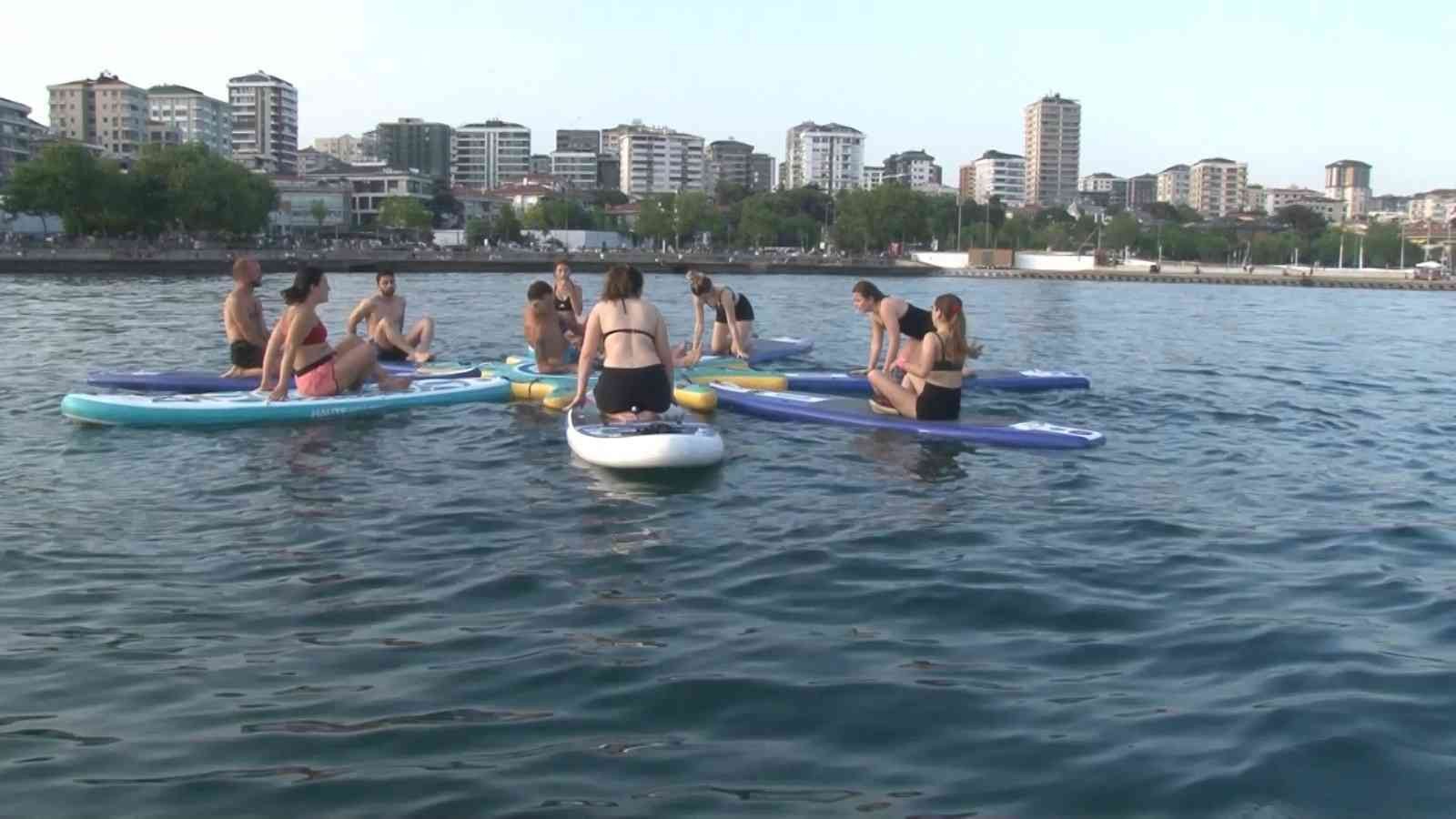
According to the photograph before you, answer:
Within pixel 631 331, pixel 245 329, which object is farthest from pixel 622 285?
pixel 245 329

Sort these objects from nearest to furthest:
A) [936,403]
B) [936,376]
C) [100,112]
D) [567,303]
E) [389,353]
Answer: [936,376] < [936,403] < [389,353] < [567,303] < [100,112]

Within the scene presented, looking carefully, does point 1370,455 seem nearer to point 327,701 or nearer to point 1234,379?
point 1234,379

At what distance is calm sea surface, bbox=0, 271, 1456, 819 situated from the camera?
586 cm

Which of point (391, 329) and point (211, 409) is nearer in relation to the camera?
point (211, 409)

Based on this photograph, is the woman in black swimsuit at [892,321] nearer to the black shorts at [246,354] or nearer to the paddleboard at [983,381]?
the paddleboard at [983,381]

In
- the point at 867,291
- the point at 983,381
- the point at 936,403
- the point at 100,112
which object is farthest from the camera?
the point at 100,112

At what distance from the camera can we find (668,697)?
22.3ft

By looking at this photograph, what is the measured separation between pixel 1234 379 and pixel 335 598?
19.4 metres

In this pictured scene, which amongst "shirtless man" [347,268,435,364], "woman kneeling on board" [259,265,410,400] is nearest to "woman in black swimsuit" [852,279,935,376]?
"woman kneeling on board" [259,265,410,400]

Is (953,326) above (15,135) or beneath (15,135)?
beneath

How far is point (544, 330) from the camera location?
56.7ft

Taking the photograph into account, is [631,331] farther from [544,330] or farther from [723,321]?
[723,321]

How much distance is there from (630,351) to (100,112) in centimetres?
18019

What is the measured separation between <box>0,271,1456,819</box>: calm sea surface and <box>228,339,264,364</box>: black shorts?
265 centimetres
